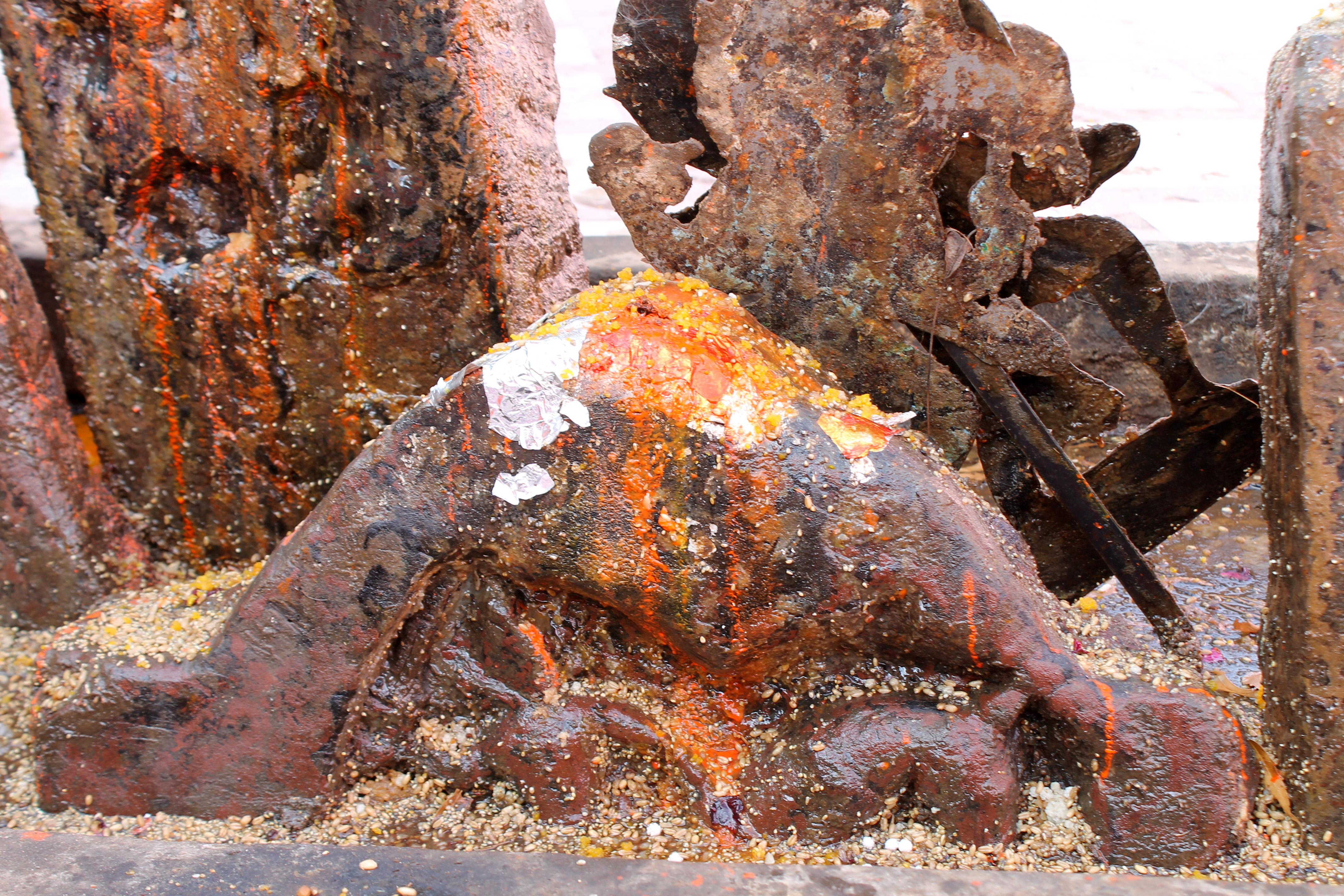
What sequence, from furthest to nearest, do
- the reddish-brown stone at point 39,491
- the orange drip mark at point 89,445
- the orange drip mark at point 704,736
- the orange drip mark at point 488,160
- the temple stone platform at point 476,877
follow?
the orange drip mark at point 89,445 → the reddish-brown stone at point 39,491 → the orange drip mark at point 488,160 → the orange drip mark at point 704,736 → the temple stone platform at point 476,877

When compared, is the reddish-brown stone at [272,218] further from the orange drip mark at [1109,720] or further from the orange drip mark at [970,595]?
the orange drip mark at [1109,720]

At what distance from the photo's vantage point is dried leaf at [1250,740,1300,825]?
1.43 m

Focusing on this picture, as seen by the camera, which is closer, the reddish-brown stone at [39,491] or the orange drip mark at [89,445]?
the reddish-brown stone at [39,491]

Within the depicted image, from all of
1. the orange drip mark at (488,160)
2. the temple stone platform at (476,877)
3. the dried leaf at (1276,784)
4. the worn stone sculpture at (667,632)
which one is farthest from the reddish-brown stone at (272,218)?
the dried leaf at (1276,784)

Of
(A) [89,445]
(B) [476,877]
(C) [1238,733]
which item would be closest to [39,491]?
(A) [89,445]

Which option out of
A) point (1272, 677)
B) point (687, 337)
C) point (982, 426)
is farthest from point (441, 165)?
point (1272, 677)

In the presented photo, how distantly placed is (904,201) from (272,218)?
1144mm

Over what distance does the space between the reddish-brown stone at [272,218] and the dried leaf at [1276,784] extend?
140 cm

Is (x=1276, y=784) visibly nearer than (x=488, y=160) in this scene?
Yes

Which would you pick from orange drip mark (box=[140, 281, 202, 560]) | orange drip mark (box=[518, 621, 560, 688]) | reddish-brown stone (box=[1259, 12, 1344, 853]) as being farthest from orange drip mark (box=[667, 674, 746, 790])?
orange drip mark (box=[140, 281, 202, 560])

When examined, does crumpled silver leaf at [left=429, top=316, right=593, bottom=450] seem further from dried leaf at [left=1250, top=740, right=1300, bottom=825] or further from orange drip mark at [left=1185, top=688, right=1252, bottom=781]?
dried leaf at [left=1250, top=740, right=1300, bottom=825]

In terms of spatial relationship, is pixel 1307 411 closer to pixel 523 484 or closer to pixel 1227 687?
pixel 1227 687

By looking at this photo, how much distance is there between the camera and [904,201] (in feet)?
4.99

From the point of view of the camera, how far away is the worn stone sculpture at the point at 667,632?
1.38m
